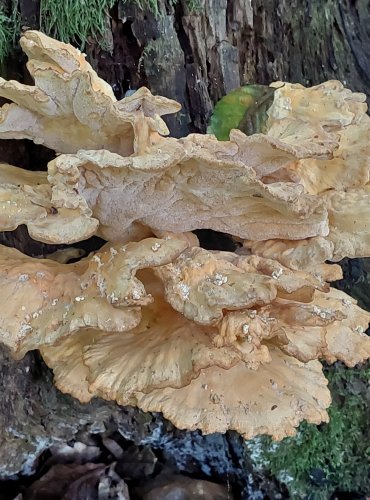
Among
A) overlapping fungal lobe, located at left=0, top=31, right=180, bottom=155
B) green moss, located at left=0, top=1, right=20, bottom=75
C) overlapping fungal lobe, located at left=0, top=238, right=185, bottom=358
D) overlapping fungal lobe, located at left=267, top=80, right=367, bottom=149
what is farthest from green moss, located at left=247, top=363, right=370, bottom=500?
green moss, located at left=0, top=1, right=20, bottom=75

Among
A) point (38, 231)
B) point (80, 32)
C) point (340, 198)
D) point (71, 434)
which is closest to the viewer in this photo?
point (38, 231)

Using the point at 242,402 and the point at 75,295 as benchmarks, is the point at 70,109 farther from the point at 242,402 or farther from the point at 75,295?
the point at 242,402

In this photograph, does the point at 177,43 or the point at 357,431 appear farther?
the point at 357,431

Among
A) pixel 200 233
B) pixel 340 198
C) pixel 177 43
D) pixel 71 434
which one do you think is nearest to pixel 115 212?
pixel 200 233

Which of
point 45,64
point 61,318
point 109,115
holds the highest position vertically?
point 45,64

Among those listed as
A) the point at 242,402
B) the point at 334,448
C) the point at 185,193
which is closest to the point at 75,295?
the point at 185,193

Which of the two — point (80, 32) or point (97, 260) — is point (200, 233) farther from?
point (80, 32)

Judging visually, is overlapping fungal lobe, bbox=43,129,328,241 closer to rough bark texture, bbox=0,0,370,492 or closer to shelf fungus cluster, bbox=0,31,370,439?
shelf fungus cluster, bbox=0,31,370,439
